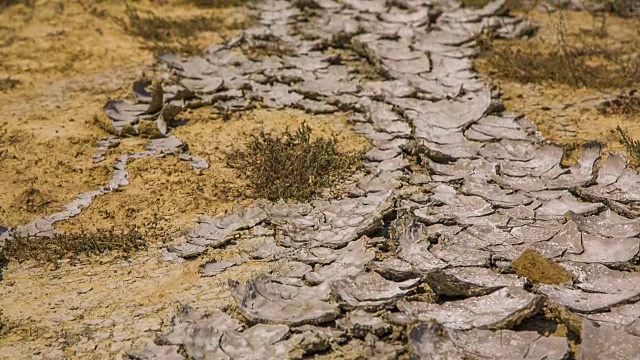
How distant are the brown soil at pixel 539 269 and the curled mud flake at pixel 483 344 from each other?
1.12 feet

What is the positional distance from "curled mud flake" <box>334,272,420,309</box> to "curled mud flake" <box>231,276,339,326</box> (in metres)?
0.06

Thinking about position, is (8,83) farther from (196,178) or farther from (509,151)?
(509,151)

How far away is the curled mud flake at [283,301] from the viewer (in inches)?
116

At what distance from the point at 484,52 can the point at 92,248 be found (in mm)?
3727

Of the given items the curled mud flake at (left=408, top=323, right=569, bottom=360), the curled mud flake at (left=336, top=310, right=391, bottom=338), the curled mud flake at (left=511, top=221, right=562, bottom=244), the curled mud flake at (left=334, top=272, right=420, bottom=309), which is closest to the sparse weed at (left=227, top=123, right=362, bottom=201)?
the curled mud flake at (left=334, top=272, right=420, bottom=309)

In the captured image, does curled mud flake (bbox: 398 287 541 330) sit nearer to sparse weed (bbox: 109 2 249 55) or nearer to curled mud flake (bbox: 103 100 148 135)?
curled mud flake (bbox: 103 100 148 135)

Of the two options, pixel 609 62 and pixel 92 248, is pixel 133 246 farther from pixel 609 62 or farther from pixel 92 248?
pixel 609 62

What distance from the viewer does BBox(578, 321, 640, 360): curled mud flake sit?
2.65 metres

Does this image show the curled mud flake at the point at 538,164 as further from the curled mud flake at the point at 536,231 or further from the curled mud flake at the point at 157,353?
the curled mud flake at the point at 157,353

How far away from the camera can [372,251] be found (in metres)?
3.45

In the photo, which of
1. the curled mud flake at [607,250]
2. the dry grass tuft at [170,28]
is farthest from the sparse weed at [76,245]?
the dry grass tuft at [170,28]

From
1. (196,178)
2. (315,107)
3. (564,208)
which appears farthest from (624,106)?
(196,178)

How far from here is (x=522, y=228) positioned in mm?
3537

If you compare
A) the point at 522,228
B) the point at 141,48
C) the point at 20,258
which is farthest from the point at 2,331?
the point at 141,48
